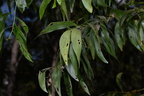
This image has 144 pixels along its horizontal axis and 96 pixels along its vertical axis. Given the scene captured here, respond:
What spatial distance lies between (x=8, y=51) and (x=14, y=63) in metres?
1.10

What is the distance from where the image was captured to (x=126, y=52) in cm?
381

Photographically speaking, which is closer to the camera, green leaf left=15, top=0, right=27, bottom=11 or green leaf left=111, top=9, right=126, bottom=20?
green leaf left=15, top=0, right=27, bottom=11

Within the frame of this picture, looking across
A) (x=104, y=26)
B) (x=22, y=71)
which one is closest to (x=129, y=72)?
(x=22, y=71)

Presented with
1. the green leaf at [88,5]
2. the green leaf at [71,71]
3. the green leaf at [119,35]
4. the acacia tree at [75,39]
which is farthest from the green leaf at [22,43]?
the green leaf at [119,35]

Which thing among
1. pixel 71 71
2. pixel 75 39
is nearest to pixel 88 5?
pixel 75 39

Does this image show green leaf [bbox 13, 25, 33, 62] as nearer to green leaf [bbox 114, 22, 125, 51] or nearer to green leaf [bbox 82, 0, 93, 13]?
green leaf [bbox 82, 0, 93, 13]

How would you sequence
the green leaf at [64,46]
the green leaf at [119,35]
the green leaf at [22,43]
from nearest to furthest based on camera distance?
the green leaf at [64,46] < the green leaf at [22,43] < the green leaf at [119,35]

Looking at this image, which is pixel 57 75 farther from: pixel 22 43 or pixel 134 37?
pixel 134 37

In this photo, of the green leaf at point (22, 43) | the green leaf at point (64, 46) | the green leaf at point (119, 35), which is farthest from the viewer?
the green leaf at point (119, 35)

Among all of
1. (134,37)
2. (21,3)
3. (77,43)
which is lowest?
(134,37)

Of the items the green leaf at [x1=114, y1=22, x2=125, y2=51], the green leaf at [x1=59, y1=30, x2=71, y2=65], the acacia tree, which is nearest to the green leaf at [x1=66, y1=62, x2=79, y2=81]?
the acacia tree

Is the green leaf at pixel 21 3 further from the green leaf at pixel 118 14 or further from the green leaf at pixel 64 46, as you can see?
the green leaf at pixel 118 14

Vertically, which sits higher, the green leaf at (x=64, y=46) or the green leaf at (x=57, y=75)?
the green leaf at (x=64, y=46)

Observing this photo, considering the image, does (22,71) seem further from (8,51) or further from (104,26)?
(104,26)
